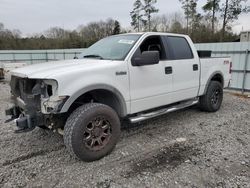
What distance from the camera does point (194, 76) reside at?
4750 millimetres

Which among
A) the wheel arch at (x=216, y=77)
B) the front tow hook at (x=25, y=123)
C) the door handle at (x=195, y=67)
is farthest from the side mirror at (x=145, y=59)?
the wheel arch at (x=216, y=77)

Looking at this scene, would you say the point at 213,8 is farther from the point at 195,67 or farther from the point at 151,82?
the point at 151,82

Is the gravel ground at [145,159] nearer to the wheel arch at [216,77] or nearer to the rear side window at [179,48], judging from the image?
the wheel arch at [216,77]

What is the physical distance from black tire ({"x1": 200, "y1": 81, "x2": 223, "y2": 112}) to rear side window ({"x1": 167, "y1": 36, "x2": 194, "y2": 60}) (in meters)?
1.14

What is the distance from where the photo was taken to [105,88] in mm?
3213

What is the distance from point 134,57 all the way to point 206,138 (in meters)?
2.02

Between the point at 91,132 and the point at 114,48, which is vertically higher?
the point at 114,48

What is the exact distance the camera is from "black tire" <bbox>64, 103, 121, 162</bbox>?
2908 mm

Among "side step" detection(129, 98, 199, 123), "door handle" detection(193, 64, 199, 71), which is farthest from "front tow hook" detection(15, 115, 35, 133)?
"door handle" detection(193, 64, 199, 71)

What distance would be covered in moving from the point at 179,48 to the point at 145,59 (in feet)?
4.56

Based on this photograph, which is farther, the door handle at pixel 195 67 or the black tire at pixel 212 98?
the black tire at pixel 212 98

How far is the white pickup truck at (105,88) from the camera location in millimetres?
2912

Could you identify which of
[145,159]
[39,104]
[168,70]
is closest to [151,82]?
[168,70]

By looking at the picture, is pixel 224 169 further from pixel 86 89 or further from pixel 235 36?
pixel 235 36
